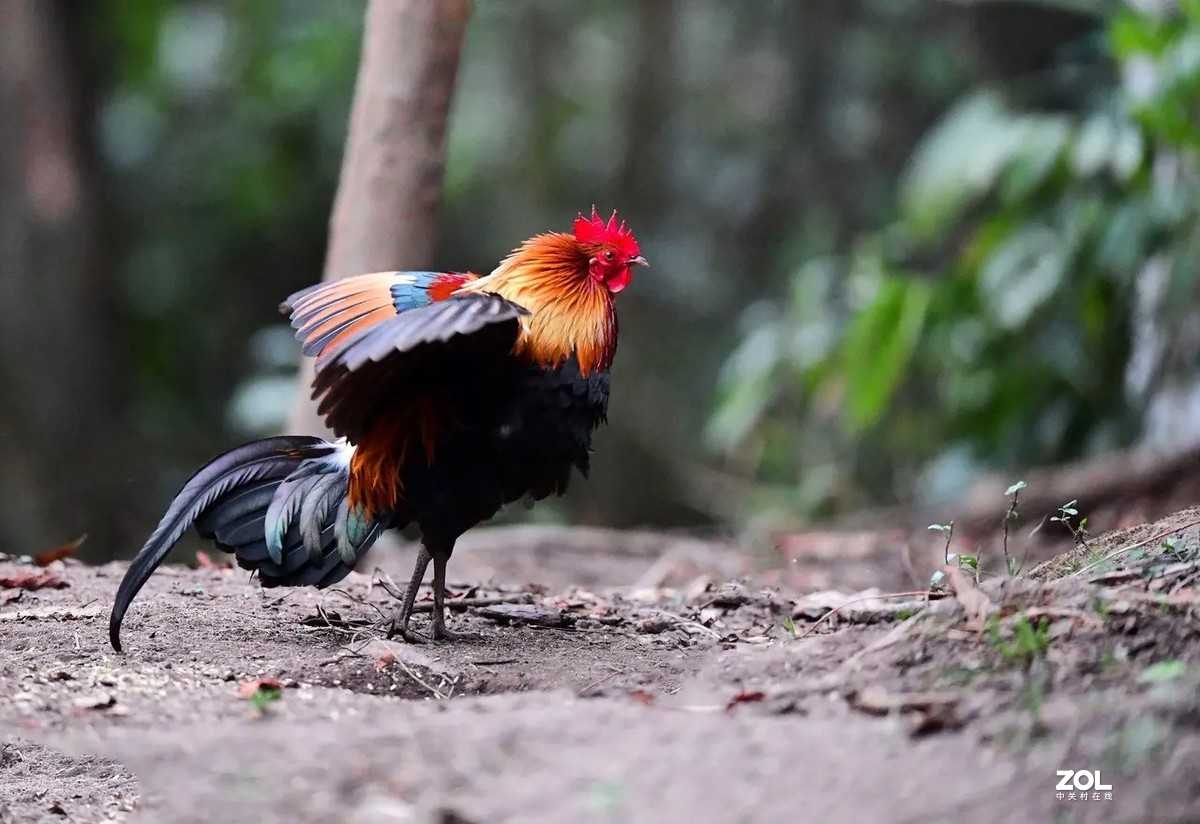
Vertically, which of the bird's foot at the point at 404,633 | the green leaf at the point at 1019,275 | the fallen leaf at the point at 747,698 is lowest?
the fallen leaf at the point at 747,698

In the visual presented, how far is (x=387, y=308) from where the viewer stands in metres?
4.00

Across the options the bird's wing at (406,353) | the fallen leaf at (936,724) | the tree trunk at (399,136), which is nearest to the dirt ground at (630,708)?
the fallen leaf at (936,724)

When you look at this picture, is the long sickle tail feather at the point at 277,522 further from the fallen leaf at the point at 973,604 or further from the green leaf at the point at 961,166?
the green leaf at the point at 961,166

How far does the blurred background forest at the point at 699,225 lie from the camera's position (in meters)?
7.77

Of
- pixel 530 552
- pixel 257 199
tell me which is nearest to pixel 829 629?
pixel 530 552

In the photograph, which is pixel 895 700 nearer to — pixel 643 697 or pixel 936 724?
pixel 936 724

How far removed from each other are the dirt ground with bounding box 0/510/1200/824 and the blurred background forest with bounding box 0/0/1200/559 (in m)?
3.97

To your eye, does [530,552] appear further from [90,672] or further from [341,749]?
[341,749]

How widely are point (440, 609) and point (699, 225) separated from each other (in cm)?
875

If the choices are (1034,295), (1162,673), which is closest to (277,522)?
(1162,673)

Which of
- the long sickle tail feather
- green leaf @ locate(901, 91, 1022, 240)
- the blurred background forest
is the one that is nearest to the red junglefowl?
the long sickle tail feather

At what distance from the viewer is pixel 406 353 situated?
3.52 meters

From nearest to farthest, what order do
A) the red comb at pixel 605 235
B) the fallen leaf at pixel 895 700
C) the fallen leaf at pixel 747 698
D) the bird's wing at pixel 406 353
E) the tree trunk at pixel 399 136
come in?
the fallen leaf at pixel 895 700 → the fallen leaf at pixel 747 698 → the bird's wing at pixel 406 353 → the red comb at pixel 605 235 → the tree trunk at pixel 399 136

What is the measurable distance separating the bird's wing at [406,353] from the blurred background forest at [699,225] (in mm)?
3625
